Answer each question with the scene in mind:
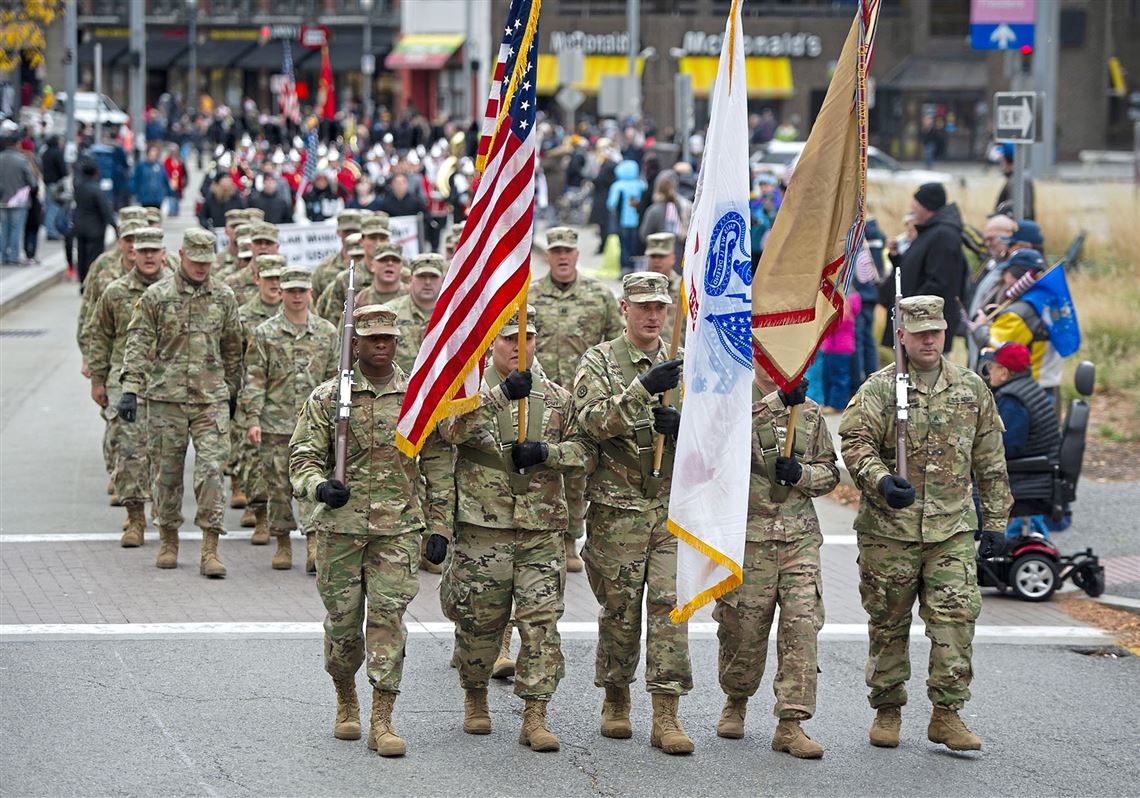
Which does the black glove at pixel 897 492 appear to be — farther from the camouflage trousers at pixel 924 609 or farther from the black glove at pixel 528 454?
the black glove at pixel 528 454

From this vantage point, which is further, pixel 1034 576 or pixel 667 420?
pixel 1034 576

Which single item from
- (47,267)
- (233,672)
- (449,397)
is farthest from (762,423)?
(47,267)

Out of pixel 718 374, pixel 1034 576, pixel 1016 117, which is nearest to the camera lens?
pixel 718 374

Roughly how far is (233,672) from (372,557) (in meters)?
1.61

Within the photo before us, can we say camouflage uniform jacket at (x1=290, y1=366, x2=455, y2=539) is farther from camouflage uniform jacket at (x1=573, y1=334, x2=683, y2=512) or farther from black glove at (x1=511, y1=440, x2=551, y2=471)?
camouflage uniform jacket at (x1=573, y1=334, x2=683, y2=512)

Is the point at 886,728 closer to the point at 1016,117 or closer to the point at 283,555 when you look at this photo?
the point at 283,555

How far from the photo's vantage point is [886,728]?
8.73 m

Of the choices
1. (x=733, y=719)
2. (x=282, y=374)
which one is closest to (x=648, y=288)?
(x=733, y=719)

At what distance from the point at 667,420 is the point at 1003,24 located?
934 cm

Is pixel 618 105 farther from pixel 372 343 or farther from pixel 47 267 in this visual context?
pixel 372 343

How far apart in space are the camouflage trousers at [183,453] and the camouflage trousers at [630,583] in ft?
13.5

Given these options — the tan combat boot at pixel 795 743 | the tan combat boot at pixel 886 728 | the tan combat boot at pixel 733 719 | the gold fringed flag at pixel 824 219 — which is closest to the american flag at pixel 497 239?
the gold fringed flag at pixel 824 219

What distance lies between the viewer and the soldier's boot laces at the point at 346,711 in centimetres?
854

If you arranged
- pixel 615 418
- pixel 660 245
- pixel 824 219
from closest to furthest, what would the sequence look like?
1. pixel 615 418
2. pixel 824 219
3. pixel 660 245
